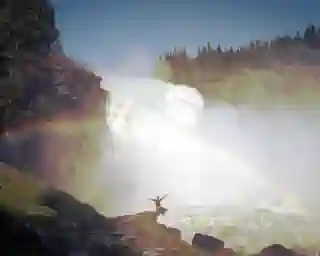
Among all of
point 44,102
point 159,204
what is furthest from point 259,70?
point 44,102

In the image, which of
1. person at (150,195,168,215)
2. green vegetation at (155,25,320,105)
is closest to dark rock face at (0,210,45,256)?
person at (150,195,168,215)

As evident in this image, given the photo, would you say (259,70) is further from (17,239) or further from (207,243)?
(17,239)

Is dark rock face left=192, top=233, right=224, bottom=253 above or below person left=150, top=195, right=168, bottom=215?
below

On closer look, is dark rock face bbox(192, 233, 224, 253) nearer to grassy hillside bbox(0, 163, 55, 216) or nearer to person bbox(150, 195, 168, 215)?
person bbox(150, 195, 168, 215)

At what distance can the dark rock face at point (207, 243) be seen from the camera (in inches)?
57.0

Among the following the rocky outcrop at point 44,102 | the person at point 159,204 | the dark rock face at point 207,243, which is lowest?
the dark rock face at point 207,243

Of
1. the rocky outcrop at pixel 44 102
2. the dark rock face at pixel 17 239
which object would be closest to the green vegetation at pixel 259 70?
the rocky outcrop at pixel 44 102

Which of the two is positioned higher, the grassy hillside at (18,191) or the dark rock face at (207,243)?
the grassy hillside at (18,191)

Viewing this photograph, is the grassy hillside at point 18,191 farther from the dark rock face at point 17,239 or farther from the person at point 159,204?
the person at point 159,204

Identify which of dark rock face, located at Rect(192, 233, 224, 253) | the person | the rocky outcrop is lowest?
dark rock face, located at Rect(192, 233, 224, 253)

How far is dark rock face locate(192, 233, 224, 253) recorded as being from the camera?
4.75ft

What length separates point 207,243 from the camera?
1.45m

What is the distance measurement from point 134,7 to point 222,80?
11.9 inches

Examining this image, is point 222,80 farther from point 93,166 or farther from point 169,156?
point 93,166
